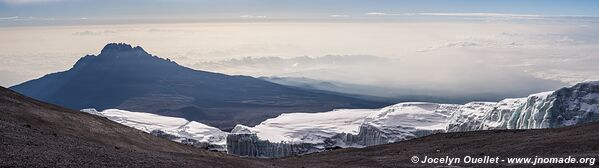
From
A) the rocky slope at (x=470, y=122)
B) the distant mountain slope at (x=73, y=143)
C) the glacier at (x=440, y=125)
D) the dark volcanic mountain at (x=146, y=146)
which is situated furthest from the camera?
the glacier at (x=440, y=125)

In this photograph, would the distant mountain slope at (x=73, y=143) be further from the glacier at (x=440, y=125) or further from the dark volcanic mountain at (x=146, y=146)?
the glacier at (x=440, y=125)

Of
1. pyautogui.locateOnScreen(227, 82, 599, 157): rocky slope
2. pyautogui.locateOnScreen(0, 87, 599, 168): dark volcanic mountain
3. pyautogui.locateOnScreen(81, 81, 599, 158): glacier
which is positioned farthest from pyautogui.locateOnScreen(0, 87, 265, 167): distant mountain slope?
pyautogui.locateOnScreen(81, 81, 599, 158): glacier

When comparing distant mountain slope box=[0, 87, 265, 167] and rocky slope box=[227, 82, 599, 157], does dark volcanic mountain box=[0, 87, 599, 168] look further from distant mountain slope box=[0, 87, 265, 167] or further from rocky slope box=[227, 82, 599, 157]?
rocky slope box=[227, 82, 599, 157]

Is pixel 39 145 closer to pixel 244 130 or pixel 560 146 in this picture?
pixel 560 146

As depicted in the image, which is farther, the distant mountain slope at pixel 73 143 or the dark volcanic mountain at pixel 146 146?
the dark volcanic mountain at pixel 146 146

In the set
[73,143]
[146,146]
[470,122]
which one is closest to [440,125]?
[470,122]

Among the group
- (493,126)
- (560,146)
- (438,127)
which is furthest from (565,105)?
(560,146)

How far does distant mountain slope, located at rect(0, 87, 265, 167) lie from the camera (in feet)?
85.9

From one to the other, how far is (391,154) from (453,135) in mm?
12850

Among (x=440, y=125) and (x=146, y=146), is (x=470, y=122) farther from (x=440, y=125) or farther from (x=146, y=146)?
(x=146, y=146)

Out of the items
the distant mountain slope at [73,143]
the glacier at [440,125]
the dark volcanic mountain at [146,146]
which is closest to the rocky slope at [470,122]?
the glacier at [440,125]

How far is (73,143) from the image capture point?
31.1 m

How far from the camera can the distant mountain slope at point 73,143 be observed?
26.2 metres

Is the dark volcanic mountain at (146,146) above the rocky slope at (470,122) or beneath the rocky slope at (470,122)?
above
